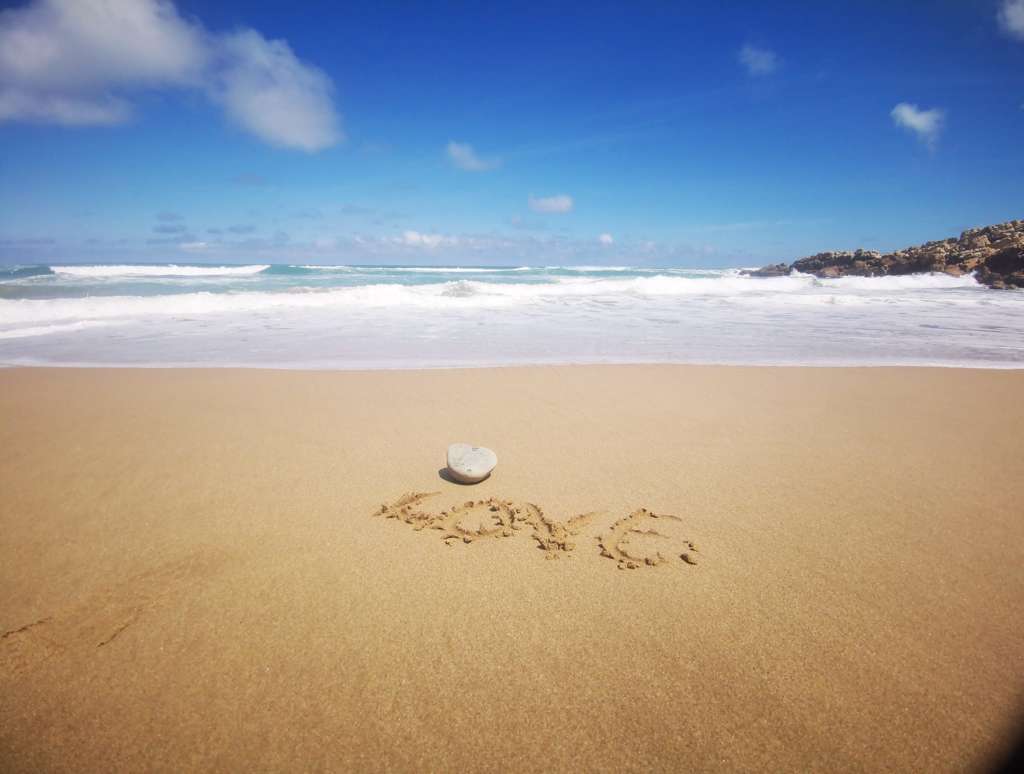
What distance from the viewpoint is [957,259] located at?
2434 cm

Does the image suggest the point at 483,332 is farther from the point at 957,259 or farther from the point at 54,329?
the point at 957,259

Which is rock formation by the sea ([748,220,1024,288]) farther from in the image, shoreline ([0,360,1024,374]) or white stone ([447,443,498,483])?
white stone ([447,443,498,483])

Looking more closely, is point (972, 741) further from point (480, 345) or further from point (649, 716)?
point (480, 345)

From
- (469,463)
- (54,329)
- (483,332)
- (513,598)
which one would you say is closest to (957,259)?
(483,332)

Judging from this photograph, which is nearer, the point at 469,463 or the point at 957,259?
the point at 469,463

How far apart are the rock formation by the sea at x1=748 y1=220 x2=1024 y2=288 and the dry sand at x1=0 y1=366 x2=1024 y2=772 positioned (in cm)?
2482

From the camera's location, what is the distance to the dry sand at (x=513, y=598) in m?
1.46

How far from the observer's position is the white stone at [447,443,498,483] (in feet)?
9.36

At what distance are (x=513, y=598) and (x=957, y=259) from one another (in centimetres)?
3270

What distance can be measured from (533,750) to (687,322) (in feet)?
31.8

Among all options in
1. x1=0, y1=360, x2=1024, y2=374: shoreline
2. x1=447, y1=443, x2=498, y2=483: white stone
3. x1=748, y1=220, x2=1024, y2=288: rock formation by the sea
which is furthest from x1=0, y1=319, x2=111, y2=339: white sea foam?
x1=748, y1=220, x2=1024, y2=288: rock formation by the sea

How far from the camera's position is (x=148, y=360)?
627cm

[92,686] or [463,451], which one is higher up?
[463,451]

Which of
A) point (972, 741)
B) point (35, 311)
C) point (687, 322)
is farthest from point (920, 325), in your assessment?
point (35, 311)
